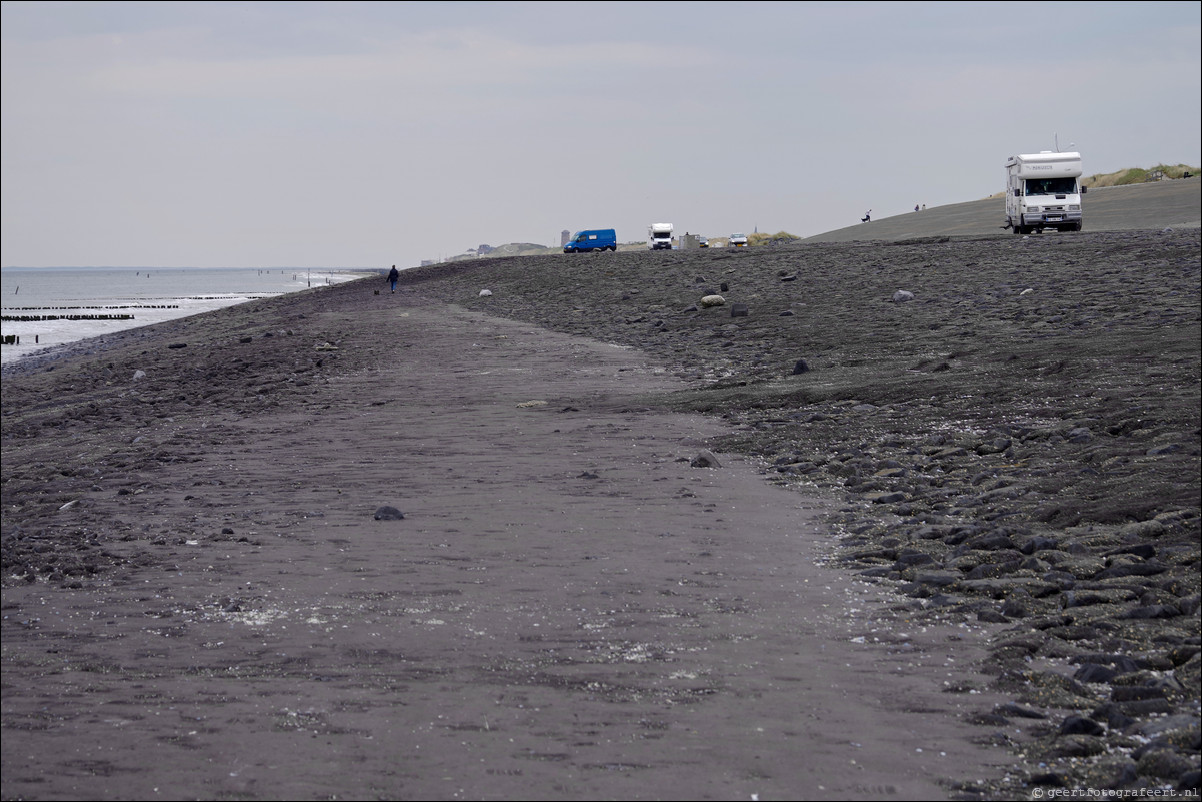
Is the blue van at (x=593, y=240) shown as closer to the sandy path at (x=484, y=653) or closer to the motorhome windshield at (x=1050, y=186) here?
the motorhome windshield at (x=1050, y=186)

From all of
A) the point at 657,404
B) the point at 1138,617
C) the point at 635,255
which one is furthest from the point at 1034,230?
the point at 1138,617

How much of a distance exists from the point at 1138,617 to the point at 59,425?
1787 cm

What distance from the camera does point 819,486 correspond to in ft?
37.7

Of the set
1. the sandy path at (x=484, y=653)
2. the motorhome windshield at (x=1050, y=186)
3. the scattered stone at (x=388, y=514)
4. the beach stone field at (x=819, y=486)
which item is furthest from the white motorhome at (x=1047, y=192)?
the scattered stone at (x=388, y=514)

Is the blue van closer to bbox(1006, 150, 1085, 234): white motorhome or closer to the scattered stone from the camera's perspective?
bbox(1006, 150, 1085, 234): white motorhome

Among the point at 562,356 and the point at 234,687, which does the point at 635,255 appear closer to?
the point at 562,356

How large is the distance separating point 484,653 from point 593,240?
73607 mm

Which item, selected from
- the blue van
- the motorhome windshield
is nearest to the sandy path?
the motorhome windshield

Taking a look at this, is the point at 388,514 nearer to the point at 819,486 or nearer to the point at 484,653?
the point at 484,653

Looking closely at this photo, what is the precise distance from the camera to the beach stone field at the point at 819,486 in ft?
18.3

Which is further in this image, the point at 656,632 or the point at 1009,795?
the point at 656,632

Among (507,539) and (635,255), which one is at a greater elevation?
(635,255)

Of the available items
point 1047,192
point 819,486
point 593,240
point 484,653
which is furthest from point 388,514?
point 593,240

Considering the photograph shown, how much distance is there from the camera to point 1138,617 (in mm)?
6855
